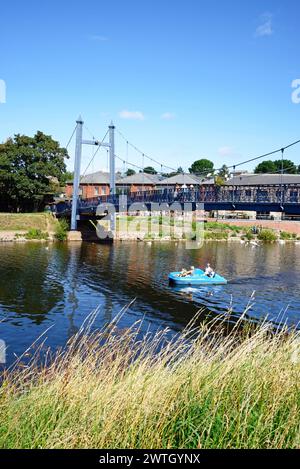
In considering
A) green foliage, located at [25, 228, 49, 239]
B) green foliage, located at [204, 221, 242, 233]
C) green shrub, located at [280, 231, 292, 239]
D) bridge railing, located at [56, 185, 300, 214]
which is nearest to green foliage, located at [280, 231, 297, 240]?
green shrub, located at [280, 231, 292, 239]

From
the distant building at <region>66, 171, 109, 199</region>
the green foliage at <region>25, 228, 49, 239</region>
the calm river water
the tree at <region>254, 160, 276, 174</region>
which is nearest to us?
the calm river water

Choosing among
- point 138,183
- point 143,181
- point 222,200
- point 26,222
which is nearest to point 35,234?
point 26,222

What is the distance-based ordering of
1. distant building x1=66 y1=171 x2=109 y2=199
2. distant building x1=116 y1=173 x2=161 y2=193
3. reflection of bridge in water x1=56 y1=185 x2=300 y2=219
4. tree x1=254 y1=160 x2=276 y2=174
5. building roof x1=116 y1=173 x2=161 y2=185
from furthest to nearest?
tree x1=254 y1=160 x2=276 y2=174
distant building x1=66 y1=171 x2=109 y2=199
building roof x1=116 y1=173 x2=161 y2=185
distant building x1=116 y1=173 x2=161 y2=193
reflection of bridge in water x1=56 y1=185 x2=300 y2=219

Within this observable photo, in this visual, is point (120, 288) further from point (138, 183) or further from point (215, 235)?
point (138, 183)

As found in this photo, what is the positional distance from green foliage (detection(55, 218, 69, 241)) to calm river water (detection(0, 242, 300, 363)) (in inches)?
233

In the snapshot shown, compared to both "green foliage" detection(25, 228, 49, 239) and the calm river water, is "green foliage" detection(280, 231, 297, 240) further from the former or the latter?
"green foliage" detection(25, 228, 49, 239)

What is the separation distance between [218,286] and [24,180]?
4232 cm

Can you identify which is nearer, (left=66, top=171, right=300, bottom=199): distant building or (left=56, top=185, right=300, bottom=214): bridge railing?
(left=56, top=185, right=300, bottom=214): bridge railing

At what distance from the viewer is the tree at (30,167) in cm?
6725

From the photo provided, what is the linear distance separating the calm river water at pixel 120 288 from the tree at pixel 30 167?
1361 centimetres

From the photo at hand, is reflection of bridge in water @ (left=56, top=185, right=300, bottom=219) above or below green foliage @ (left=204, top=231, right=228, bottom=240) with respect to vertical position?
above

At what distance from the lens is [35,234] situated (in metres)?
62.5

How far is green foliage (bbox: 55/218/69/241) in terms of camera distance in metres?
63.5
